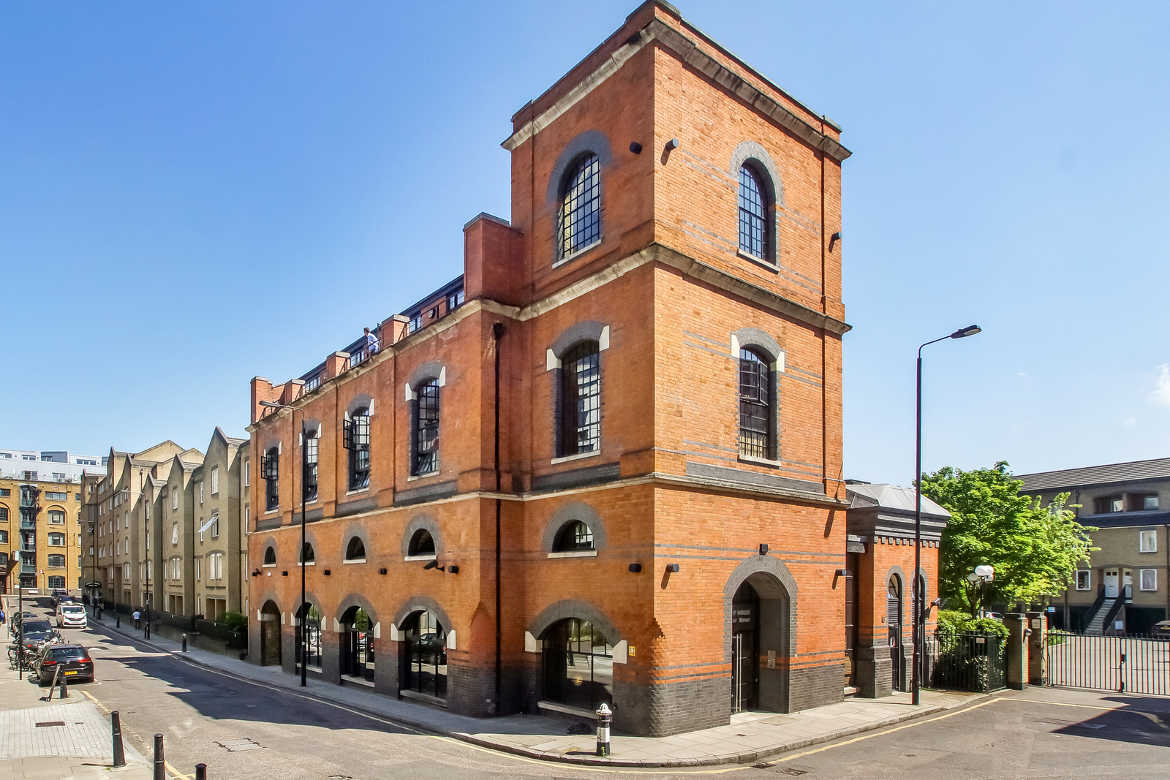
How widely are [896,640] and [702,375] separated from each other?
37.7 feet

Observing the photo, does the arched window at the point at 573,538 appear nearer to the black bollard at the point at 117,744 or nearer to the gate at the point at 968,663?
the black bollard at the point at 117,744

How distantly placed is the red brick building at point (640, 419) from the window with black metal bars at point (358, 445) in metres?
4.34

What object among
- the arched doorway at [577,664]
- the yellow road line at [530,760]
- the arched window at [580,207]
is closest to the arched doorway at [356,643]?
the yellow road line at [530,760]

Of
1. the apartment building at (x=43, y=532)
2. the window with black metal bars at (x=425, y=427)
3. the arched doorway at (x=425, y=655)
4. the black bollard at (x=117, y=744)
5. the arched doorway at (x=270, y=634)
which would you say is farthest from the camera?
the apartment building at (x=43, y=532)

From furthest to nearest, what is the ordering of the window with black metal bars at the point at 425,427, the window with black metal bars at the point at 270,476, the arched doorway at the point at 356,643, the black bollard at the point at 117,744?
the window with black metal bars at the point at 270,476 < the arched doorway at the point at 356,643 < the window with black metal bars at the point at 425,427 < the black bollard at the point at 117,744

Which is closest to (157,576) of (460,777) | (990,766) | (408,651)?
(408,651)

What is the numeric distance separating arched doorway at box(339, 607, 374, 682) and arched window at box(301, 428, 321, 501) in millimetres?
6096

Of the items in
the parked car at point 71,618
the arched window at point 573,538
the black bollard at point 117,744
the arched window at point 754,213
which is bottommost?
the parked car at point 71,618

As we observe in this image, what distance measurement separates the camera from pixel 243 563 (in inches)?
1852

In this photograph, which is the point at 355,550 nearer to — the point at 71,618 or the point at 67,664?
the point at 67,664

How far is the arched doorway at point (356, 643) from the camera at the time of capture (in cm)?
2673

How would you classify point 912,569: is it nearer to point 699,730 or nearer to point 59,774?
point 699,730

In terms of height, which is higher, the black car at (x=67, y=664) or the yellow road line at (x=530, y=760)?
the yellow road line at (x=530, y=760)

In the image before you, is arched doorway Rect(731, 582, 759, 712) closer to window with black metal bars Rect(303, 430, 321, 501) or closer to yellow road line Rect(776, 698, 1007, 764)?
yellow road line Rect(776, 698, 1007, 764)
